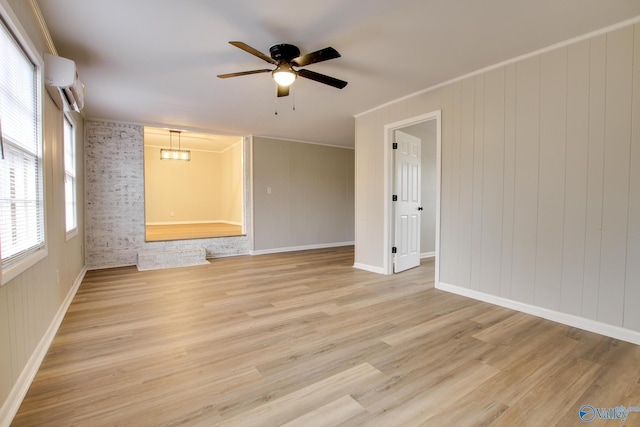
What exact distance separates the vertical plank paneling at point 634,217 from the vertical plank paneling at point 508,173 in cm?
78

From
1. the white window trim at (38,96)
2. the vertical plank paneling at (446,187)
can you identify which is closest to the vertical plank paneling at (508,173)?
the vertical plank paneling at (446,187)

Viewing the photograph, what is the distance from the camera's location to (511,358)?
198 centimetres

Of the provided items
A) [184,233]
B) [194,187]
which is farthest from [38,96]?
[194,187]

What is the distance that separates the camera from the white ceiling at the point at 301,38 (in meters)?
2.02

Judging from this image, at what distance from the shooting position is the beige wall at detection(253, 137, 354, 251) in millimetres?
5977

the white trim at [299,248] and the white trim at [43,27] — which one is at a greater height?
the white trim at [43,27]

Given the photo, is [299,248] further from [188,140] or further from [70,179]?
[188,140]

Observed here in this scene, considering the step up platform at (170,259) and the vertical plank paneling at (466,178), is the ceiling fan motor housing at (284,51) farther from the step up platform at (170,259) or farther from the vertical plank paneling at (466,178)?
the step up platform at (170,259)

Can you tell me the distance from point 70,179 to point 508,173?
4846 mm

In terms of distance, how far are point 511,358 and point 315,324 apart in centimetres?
141

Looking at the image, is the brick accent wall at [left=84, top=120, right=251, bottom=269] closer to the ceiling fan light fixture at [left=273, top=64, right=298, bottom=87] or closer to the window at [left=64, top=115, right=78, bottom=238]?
the window at [left=64, top=115, right=78, bottom=238]

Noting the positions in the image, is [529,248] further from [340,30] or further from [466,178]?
[340,30]

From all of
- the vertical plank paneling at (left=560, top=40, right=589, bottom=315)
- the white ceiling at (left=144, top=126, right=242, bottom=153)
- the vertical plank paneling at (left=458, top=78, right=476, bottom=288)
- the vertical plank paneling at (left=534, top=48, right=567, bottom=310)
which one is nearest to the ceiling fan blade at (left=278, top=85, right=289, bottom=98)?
the vertical plank paneling at (left=458, top=78, right=476, bottom=288)

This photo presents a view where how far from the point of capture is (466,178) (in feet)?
10.5
